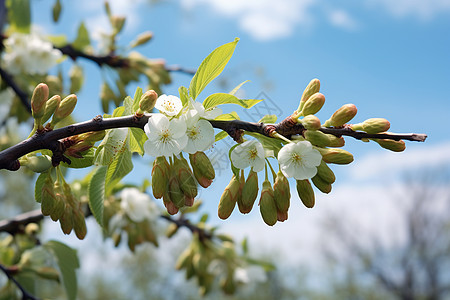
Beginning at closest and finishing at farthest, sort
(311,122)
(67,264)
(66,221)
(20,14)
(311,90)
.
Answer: (311,122)
(311,90)
(66,221)
(67,264)
(20,14)

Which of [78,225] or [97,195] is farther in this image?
[97,195]

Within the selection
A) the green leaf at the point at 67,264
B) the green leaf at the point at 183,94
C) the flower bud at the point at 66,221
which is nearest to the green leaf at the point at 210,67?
the green leaf at the point at 183,94

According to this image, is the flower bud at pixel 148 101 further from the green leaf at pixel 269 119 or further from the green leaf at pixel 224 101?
the green leaf at pixel 269 119

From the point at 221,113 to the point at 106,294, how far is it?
62.0ft

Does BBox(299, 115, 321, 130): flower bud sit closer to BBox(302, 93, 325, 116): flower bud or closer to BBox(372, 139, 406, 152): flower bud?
BBox(302, 93, 325, 116): flower bud

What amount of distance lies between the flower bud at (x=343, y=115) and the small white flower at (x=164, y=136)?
319 mm

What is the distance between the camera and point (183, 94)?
3.05ft

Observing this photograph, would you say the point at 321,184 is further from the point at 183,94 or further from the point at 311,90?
the point at 183,94

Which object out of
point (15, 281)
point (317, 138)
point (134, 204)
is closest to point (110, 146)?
point (317, 138)

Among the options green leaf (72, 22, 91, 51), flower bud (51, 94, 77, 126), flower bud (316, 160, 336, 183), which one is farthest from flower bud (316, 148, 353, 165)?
green leaf (72, 22, 91, 51)

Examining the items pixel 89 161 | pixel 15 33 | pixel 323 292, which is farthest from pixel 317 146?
pixel 323 292

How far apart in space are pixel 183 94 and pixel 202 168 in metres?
0.17

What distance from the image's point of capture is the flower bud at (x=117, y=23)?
2688 millimetres

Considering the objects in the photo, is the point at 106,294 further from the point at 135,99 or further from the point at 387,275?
the point at 135,99
